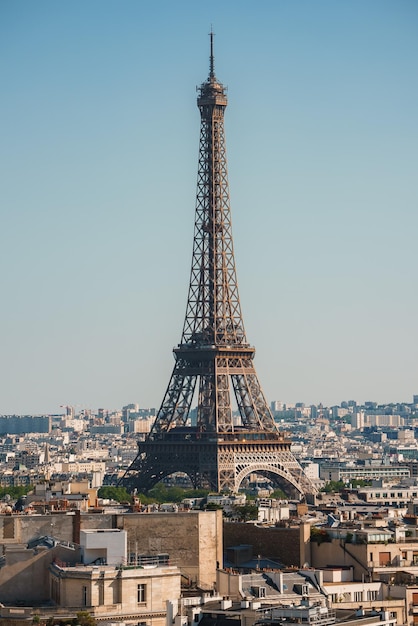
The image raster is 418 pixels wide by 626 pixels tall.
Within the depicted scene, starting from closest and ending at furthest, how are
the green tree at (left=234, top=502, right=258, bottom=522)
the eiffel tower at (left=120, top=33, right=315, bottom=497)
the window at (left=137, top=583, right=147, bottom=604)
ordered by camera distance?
1. the window at (left=137, top=583, right=147, bottom=604)
2. the green tree at (left=234, top=502, right=258, bottom=522)
3. the eiffel tower at (left=120, top=33, right=315, bottom=497)

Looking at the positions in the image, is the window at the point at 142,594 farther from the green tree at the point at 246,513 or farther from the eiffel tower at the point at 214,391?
the eiffel tower at the point at 214,391

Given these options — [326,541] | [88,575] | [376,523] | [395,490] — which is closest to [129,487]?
[395,490]

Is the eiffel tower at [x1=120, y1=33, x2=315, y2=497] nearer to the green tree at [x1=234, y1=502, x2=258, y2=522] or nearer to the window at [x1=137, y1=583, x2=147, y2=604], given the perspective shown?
the green tree at [x1=234, y1=502, x2=258, y2=522]

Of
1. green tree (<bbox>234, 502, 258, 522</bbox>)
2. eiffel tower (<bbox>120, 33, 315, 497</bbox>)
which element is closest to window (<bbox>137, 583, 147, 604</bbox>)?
green tree (<bbox>234, 502, 258, 522</bbox>)

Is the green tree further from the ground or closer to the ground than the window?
further from the ground

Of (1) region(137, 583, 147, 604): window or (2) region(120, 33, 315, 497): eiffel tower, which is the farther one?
(2) region(120, 33, 315, 497): eiffel tower

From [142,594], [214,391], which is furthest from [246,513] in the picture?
[214,391]
